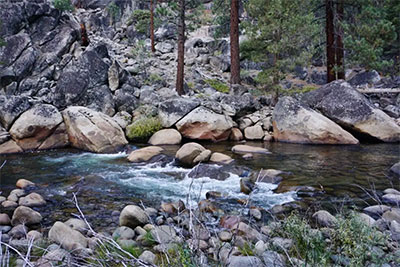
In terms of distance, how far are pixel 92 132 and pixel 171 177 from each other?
415cm

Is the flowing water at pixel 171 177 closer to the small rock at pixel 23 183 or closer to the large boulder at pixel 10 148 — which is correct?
the small rock at pixel 23 183

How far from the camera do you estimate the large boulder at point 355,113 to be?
10.9m

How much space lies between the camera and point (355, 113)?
1117 centimetres

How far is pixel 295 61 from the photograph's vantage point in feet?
42.6

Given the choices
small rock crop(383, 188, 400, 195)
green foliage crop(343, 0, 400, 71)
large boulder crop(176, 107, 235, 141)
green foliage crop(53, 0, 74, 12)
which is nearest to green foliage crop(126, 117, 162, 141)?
large boulder crop(176, 107, 235, 141)

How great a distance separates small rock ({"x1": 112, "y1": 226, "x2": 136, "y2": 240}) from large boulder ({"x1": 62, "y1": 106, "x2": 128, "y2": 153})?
236 inches

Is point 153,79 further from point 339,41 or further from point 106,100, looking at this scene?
point 339,41

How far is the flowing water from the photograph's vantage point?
19.5 feet

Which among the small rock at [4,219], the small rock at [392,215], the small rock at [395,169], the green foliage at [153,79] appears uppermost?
the green foliage at [153,79]

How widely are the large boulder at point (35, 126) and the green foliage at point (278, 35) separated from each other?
814 cm

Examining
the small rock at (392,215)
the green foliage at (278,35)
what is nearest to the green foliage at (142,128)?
the green foliage at (278,35)

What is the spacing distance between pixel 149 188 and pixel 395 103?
11799mm

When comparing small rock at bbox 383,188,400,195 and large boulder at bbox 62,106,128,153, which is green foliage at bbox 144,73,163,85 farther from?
small rock at bbox 383,188,400,195

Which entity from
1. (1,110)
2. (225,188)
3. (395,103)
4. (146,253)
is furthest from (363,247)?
(395,103)
